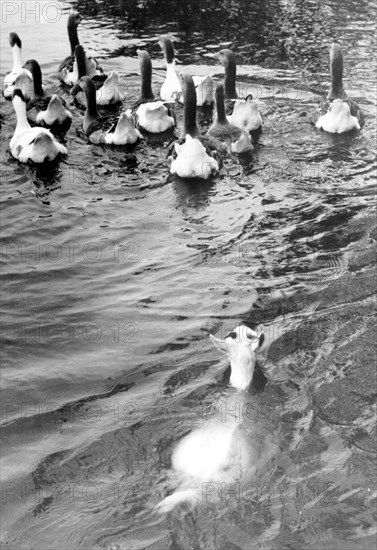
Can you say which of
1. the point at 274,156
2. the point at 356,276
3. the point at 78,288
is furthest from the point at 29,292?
the point at 274,156

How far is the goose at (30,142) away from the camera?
42.4ft

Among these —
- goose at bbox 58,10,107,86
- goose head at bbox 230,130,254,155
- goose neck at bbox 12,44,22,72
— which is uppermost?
goose neck at bbox 12,44,22,72

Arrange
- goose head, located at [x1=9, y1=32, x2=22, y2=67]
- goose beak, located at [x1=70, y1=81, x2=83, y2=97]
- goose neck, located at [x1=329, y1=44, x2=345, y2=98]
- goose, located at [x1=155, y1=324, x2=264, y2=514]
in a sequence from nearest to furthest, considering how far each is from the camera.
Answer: goose, located at [x1=155, y1=324, x2=264, y2=514], goose neck, located at [x1=329, y1=44, x2=345, y2=98], goose beak, located at [x1=70, y1=81, x2=83, y2=97], goose head, located at [x1=9, y1=32, x2=22, y2=67]

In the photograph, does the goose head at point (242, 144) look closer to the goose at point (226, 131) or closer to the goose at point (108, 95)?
the goose at point (226, 131)

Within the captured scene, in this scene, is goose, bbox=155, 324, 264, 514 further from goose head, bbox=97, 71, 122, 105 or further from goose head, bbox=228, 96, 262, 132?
goose head, bbox=97, 71, 122, 105

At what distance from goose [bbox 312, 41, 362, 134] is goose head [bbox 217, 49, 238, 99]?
181 centimetres

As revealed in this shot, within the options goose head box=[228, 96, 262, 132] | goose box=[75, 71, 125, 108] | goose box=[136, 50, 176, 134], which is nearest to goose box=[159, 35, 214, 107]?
goose box=[75, 71, 125, 108]

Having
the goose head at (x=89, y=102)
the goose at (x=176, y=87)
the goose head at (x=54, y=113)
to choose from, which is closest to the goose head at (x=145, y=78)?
the goose at (x=176, y=87)

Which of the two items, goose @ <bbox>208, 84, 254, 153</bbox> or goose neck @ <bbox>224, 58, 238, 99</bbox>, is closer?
goose @ <bbox>208, 84, 254, 153</bbox>

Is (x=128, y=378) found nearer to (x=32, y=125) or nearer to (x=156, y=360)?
(x=156, y=360)

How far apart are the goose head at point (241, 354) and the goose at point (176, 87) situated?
8.57m

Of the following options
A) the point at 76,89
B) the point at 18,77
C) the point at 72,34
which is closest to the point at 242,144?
the point at 76,89

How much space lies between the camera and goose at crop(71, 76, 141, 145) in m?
13.4

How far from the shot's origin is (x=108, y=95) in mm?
15492
